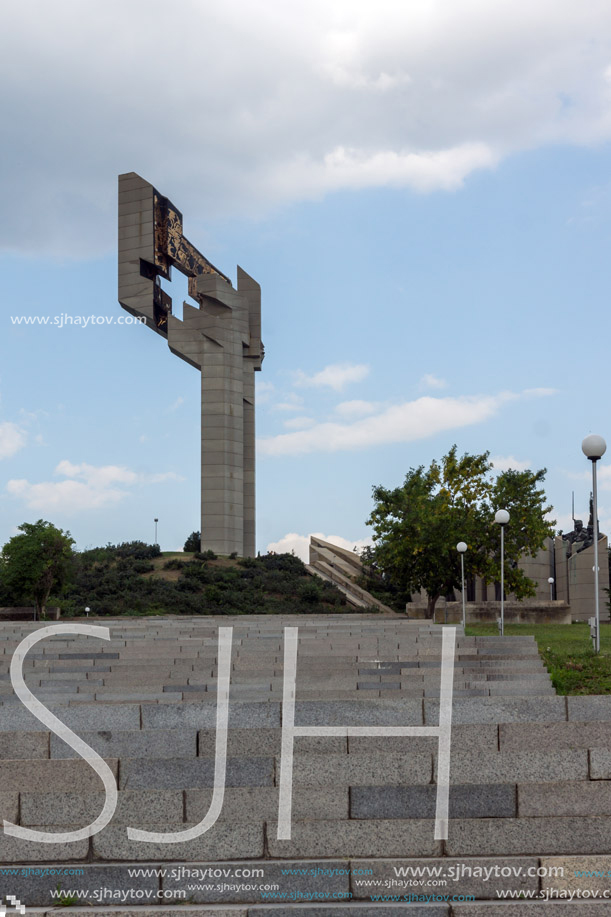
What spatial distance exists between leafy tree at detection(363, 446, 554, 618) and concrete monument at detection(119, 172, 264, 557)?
19516 mm

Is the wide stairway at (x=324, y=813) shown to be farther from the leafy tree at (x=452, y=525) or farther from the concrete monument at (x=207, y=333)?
the concrete monument at (x=207, y=333)

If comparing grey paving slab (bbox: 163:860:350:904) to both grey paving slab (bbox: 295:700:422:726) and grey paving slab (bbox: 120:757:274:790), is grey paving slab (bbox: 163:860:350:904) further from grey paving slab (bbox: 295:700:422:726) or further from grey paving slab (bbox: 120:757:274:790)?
grey paving slab (bbox: 295:700:422:726)

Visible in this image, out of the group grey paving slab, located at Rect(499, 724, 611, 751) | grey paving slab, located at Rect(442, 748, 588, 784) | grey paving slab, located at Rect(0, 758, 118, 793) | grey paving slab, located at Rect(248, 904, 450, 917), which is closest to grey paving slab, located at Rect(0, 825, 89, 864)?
grey paving slab, located at Rect(0, 758, 118, 793)

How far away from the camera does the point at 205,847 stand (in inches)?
305

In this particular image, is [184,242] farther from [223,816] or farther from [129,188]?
[223,816]

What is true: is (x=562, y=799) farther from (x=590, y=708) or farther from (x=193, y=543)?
(x=193, y=543)

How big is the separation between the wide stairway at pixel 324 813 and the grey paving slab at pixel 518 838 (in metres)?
0.01

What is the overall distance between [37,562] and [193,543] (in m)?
23.2

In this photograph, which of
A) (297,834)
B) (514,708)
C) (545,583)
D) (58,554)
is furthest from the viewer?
(545,583)

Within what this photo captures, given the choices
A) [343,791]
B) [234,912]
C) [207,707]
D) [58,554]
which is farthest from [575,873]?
[58,554]

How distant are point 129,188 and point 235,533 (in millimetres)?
20185

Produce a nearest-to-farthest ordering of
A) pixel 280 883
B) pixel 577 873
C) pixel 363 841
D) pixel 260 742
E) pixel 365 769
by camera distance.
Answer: pixel 577 873, pixel 280 883, pixel 363 841, pixel 365 769, pixel 260 742

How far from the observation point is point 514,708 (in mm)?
11250

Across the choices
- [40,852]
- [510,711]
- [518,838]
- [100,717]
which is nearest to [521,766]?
[518,838]
